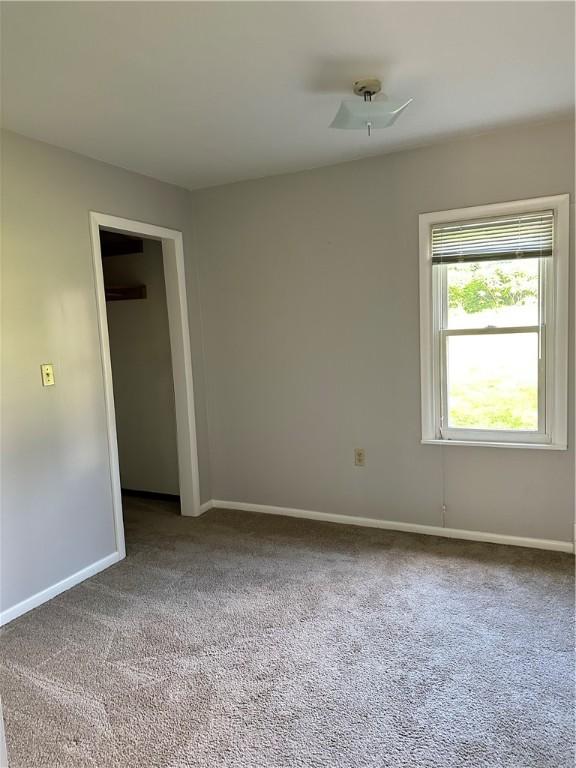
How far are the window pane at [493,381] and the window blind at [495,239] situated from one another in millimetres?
477

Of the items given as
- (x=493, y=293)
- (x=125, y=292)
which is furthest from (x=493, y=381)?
(x=125, y=292)

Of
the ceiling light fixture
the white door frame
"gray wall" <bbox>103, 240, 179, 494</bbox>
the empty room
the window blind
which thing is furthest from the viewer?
"gray wall" <bbox>103, 240, 179, 494</bbox>

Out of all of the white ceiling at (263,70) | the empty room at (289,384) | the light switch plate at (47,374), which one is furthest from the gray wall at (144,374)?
the light switch plate at (47,374)

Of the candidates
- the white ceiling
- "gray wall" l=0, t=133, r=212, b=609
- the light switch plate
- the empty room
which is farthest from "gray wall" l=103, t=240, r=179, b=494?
the light switch plate

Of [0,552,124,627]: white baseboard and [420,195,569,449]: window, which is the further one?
[420,195,569,449]: window

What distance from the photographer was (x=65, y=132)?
2.73 metres

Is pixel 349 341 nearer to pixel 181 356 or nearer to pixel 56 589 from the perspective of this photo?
pixel 181 356

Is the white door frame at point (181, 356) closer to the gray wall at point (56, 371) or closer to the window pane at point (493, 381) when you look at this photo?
the gray wall at point (56, 371)

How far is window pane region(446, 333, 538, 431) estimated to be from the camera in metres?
3.13

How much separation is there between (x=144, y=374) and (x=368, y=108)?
2912 millimetres

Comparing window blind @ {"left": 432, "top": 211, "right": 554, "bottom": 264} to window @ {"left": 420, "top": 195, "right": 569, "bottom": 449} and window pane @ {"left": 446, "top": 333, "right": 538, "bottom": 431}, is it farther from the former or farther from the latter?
window pane @ {"left": 446, "top": 333, "right": 538, "bottom": 431}

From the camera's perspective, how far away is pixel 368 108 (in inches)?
90.1

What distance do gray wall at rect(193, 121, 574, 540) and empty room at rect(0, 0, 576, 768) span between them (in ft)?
0.06

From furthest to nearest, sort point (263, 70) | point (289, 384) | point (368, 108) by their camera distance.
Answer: point (289, 384), point (368, 108), point (263, 70)
